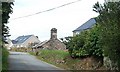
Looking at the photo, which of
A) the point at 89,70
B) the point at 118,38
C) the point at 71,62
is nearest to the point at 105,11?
the point at 118,38

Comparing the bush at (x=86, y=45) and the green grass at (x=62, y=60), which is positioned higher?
A: the bush at (x=86, y=45)

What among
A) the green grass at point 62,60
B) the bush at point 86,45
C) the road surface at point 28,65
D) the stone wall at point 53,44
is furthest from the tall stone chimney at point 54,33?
the bush at point 86,45

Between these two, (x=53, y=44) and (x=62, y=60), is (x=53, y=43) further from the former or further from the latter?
(x=62, y=60)

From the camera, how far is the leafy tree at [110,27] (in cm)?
1873

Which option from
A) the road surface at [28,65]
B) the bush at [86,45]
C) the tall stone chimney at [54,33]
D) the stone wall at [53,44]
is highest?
the tall stone chimney at [54,33]

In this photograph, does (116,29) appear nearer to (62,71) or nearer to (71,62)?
(62,71)

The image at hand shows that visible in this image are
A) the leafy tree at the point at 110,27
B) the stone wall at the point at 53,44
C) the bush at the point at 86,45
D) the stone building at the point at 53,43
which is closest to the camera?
the leafy tree at the point at 110,27

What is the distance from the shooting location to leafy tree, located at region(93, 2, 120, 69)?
18.7 meters

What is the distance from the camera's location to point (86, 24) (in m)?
62.5

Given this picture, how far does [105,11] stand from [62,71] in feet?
32.6

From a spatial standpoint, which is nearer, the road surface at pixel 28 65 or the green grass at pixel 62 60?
the road surface at pixel 28 65

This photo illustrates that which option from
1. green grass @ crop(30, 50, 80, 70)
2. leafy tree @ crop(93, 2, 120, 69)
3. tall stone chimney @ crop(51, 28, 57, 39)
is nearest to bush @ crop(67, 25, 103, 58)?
green grass @ crop(30, 50, 80, 70)

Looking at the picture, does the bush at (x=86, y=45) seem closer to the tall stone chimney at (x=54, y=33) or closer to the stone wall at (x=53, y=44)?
the tall stone chimney at (x=54, y=33)

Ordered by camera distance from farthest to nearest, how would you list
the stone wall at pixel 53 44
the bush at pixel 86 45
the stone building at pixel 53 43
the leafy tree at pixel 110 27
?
the stone wall at pixel 53 44 → the stone building at pixel 53 43 → the bush at pixel 86 45 → the leafy tree at pixel 110 27
